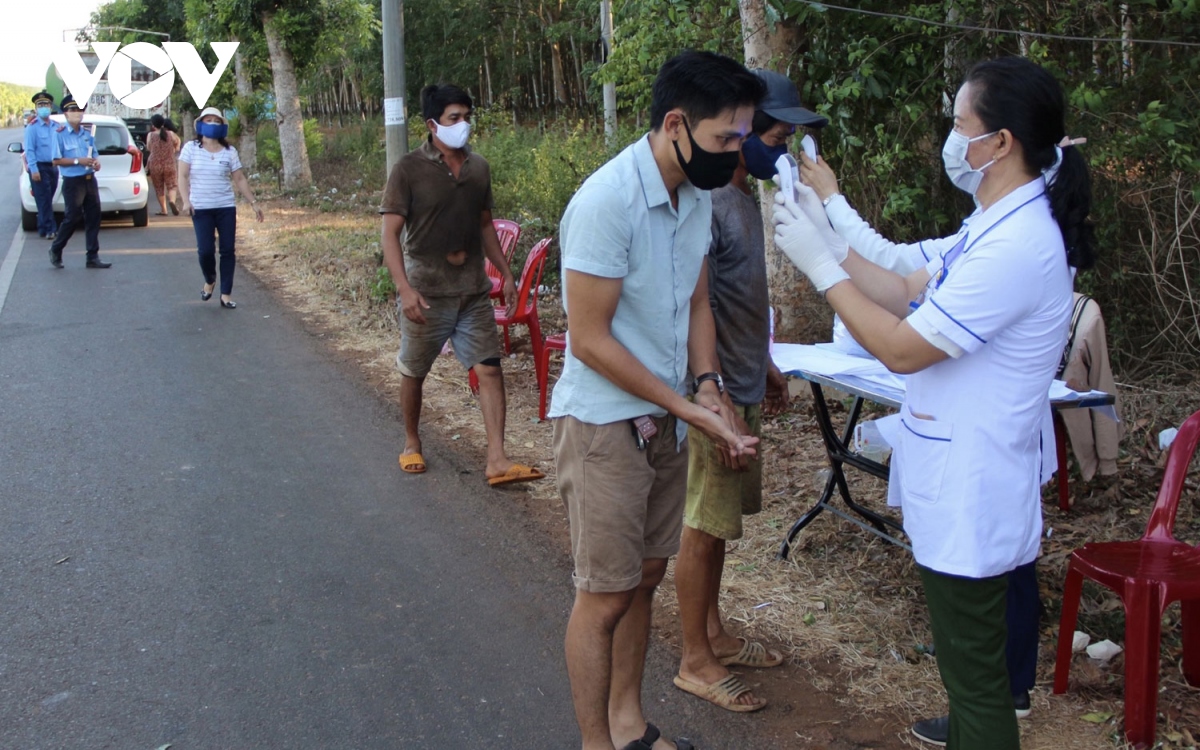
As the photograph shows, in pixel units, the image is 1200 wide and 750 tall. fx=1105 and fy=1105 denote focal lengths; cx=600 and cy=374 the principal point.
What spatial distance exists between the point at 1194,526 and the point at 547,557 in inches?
113

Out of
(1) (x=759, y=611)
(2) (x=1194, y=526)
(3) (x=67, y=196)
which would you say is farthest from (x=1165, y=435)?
(3) (x=67, y=196)

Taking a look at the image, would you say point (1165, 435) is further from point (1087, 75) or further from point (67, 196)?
point (67, 196)

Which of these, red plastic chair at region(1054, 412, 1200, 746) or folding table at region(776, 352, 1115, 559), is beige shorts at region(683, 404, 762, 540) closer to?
folding table at region(776, 352, 1115, 559)

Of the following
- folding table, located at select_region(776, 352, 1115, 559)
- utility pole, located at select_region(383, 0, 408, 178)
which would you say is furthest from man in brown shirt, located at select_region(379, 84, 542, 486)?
utility pole, located at select_region(383, 0, 408, 178)

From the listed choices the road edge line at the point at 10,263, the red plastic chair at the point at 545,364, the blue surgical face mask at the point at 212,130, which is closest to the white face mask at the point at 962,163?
the red plastic chair at the point at 545,364

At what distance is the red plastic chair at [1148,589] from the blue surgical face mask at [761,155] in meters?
1.54

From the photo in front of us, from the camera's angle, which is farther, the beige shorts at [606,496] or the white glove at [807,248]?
the beige shorts at [606,496]

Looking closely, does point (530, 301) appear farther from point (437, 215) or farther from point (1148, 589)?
point (1148, 589)

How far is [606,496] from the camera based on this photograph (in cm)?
289

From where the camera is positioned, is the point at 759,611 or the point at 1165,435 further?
the point at 1165,435

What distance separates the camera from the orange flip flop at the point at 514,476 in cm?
579

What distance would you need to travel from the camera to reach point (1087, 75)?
596cm

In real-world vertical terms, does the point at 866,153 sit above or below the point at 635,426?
above

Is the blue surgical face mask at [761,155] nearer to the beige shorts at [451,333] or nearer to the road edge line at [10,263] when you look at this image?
the beige shorts at [451,333]
